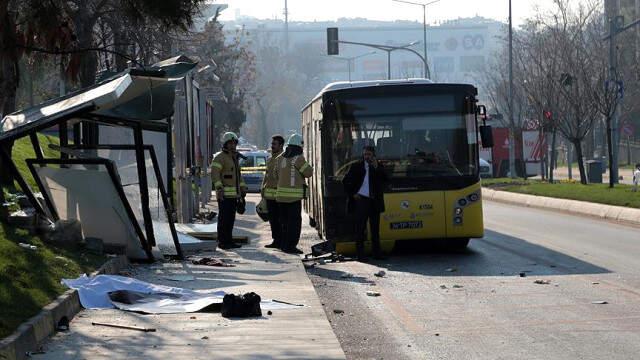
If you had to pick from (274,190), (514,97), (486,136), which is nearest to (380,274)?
(486,136)

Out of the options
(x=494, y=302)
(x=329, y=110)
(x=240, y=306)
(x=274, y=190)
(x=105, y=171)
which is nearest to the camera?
(x=240, y=306)

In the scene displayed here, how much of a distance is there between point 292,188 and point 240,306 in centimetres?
813

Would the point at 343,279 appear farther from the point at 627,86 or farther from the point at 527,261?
the point at 627,86

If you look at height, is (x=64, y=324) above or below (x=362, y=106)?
below

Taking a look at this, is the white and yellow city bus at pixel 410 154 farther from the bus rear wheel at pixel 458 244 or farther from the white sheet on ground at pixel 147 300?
the white sheet on ground at pixel 147 300

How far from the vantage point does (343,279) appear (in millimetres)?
15602

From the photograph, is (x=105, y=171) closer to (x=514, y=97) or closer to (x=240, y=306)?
(x=240, y=306)

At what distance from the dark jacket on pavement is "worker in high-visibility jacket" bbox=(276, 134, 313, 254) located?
1.38m

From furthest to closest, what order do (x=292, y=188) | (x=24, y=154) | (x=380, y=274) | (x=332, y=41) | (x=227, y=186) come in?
(x=332, y=41)
(x=24, y=154)
(x=227, y=186)
(x=292, y=188)
(x=380, y=274)

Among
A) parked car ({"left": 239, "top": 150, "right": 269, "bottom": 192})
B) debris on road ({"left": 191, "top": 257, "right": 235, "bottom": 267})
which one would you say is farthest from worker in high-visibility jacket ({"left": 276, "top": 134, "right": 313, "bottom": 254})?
parked car ({"left": 239, "top": 150, "right": 269, "bottom": 192})

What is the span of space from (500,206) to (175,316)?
2703 centimetres

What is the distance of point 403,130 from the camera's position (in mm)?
18844

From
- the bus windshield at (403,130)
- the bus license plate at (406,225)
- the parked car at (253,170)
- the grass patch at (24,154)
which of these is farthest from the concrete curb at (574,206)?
the grass patch at (24,154)

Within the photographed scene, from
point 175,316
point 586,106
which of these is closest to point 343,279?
point 175,316
